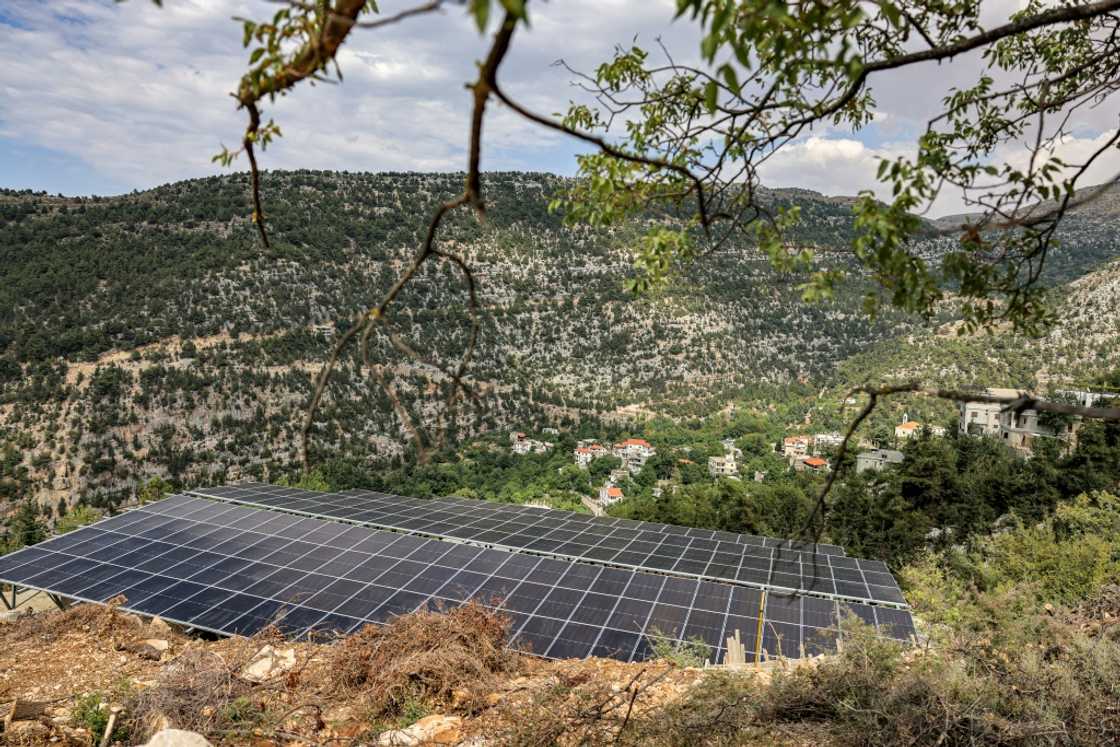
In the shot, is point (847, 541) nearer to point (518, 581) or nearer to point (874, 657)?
point (518, 581)

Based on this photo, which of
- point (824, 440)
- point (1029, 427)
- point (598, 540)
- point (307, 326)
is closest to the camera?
point (598, 540)

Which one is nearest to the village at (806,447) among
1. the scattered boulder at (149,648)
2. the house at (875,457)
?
the house at (875,457)

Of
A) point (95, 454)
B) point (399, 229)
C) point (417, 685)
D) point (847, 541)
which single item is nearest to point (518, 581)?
point (417, 685)

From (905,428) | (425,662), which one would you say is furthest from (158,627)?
(905,428)

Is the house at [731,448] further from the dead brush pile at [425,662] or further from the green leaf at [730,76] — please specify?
the green leaf at [730,76]

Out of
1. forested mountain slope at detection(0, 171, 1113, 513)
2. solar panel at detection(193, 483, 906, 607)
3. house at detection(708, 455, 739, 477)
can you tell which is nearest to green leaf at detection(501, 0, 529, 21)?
solar panel at detection(193, 483, 906, 607)

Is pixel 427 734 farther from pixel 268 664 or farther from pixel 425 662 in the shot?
pixel 268 664
